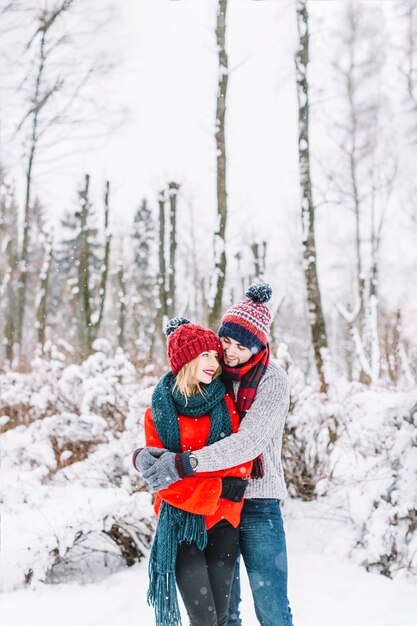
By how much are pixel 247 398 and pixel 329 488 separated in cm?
287

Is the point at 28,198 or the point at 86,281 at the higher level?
the point at 28,198

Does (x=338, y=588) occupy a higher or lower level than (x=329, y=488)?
lower

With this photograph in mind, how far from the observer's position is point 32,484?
4.90 m

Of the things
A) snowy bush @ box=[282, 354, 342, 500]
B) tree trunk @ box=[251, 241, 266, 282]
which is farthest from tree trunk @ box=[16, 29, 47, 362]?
tree trunk @ box=[251, 241, 266, 282]

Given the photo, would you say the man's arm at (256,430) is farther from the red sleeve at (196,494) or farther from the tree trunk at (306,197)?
the tree trunk at (306,197)

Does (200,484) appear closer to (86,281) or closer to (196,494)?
(196,494)

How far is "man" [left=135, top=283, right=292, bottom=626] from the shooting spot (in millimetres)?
2232

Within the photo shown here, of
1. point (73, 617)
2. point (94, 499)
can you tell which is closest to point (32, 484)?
point (94, 499)

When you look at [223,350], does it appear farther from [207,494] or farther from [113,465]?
[113,465]

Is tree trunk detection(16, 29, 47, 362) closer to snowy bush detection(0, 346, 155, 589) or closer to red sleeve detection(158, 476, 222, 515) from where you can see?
snowy bush detection(0, 346, 155, 589)

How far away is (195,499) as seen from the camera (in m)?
2.08

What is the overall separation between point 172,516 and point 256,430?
1.65 ft

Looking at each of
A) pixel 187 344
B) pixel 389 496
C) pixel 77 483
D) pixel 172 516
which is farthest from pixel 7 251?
pixel 172 516

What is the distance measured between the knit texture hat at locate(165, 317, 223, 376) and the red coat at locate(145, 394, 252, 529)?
23 cm
